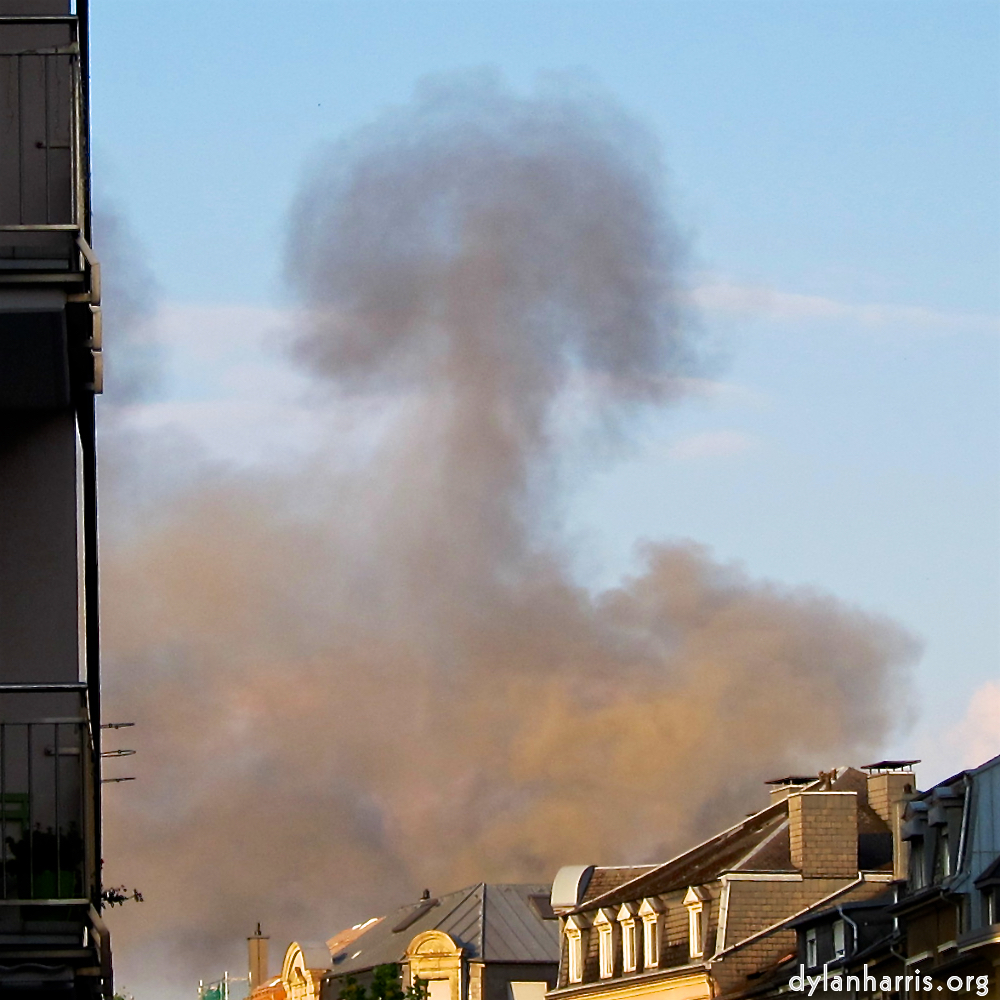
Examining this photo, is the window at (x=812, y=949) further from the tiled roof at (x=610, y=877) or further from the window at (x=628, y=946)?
the tiled roof at (x=610, y=877)

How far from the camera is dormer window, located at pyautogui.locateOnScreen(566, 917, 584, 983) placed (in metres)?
66.3

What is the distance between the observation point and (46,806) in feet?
39.2

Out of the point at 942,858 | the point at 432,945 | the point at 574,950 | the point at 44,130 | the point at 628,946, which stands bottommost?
the point at 628,946

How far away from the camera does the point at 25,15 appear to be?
1380 cm

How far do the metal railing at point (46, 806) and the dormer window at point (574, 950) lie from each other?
2194 inches

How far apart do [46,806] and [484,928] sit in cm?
7525

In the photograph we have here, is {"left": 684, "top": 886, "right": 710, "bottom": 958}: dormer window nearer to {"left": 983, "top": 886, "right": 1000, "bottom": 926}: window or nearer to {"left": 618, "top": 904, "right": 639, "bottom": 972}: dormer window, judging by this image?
{"left": 618, "top": 904, "right": 639, "bottom": 972}: dormer window

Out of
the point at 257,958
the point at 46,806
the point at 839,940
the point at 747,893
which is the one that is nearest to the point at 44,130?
the point at 46,806

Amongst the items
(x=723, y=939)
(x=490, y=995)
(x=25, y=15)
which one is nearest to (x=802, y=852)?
(x=723, y=939)

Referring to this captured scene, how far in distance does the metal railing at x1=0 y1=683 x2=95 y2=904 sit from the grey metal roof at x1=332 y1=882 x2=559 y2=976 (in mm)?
73138

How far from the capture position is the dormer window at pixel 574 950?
6631 centimetres

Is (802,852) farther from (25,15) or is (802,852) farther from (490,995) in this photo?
(25,15)

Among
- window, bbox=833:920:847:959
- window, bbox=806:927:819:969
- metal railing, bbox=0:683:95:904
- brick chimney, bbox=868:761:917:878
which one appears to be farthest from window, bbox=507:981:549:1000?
metal railing, bbox=0:683:95:904

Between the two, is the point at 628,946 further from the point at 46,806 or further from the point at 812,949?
the point at 46,806
